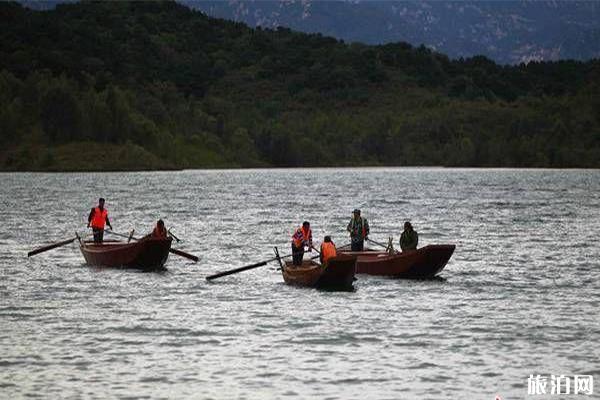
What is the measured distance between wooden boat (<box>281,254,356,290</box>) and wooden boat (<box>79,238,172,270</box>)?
8.42 m

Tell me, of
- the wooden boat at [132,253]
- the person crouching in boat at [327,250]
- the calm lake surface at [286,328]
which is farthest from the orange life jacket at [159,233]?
Result: the person crouching in boat at [327,250]

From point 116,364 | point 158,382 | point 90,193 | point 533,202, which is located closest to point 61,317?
point 116,364

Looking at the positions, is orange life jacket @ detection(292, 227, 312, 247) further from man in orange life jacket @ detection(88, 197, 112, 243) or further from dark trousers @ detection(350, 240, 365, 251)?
man in orange life jacket @ detection(88, 197, 112, 243)

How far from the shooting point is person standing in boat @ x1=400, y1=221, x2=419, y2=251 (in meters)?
48.2

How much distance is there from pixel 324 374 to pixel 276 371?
1376 mm

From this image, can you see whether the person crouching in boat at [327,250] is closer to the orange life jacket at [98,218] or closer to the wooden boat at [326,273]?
the wooden boat at [326,273]

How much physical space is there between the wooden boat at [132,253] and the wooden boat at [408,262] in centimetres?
961

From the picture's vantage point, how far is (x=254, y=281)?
5081 cm

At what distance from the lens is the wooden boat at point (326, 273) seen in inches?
1709

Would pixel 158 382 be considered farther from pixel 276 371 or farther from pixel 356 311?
pixel 356 311

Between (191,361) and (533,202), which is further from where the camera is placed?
(533,202)

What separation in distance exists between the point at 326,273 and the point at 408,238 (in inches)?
226

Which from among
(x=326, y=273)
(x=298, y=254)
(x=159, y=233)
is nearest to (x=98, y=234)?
(x=159, y=233)

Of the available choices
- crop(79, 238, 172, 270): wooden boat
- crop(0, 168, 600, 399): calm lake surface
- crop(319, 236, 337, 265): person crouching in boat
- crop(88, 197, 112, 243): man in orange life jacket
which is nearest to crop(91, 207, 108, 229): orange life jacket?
crop(88, 197, 112, 243): man in orange life jacket
